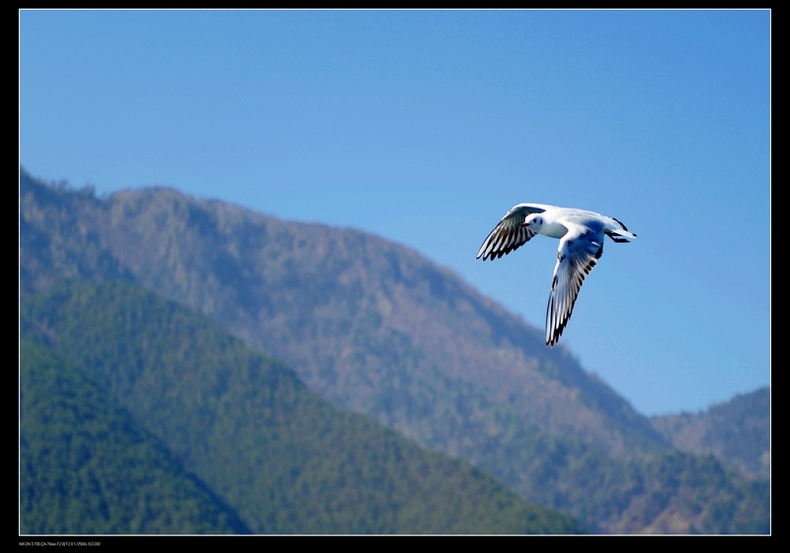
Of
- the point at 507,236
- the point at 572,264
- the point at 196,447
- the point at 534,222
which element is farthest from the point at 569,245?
the point at 196,447

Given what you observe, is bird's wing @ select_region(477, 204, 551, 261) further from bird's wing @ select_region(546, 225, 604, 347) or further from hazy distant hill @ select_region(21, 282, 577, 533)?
hazy distant hill @ select_region(21, 282, 577, 533)

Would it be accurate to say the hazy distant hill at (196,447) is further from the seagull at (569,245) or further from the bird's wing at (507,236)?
the seagull at (569,245)

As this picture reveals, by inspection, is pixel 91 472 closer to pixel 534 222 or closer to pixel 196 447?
pixel 196 447

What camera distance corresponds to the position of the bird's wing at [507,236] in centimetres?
1345

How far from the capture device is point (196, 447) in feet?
488

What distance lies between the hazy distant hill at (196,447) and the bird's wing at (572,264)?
10183cm

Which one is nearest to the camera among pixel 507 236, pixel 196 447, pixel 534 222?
pixel 534 222

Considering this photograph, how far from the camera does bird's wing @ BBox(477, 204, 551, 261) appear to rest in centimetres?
1345

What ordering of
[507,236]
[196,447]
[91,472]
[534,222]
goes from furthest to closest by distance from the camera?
[196,447], [91,472], [507,236], [534,222]

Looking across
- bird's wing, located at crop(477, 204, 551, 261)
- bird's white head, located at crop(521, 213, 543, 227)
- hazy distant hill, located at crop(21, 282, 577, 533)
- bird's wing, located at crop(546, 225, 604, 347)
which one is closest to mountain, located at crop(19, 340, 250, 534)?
hazy distant hill, located at crop(21, 282, 577, 533)

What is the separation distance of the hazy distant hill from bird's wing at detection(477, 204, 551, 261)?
99.8m

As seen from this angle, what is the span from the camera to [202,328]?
17300 cm

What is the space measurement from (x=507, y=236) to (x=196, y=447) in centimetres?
14028
